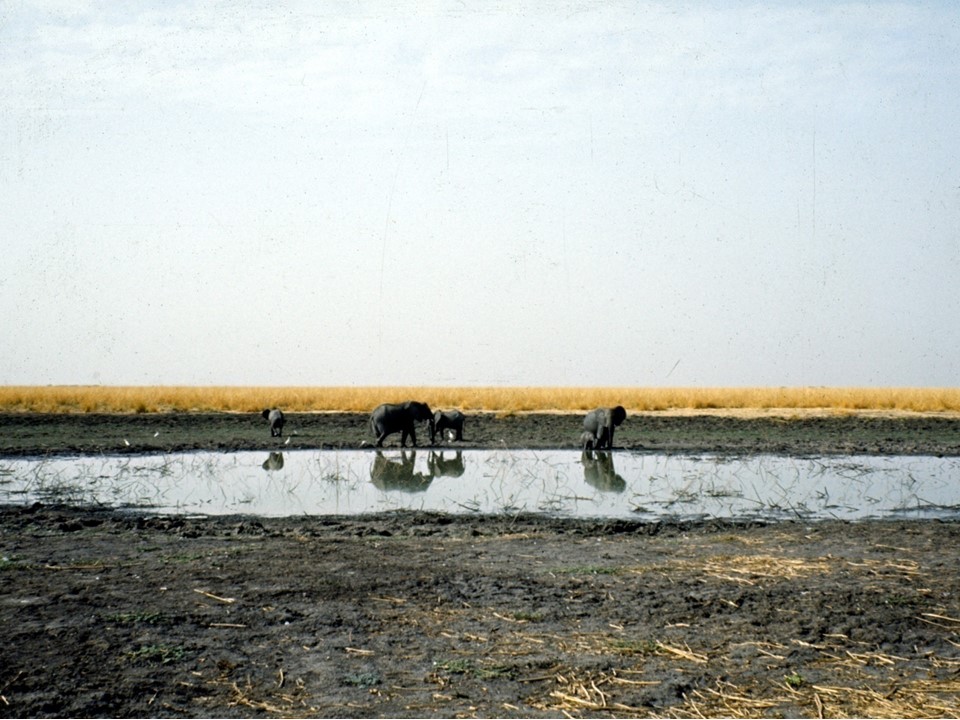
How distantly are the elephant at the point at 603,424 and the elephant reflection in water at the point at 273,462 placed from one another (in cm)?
739

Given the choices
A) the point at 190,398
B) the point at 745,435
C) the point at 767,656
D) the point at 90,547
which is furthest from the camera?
the point at 190,398

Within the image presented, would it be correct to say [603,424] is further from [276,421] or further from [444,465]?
[276,421]

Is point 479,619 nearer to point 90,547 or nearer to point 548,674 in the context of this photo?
point 548,674

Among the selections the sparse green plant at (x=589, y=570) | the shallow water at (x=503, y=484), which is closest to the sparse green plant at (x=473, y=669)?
the sparse green plant at (x=589, y=570)

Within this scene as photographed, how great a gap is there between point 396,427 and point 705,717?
18.5 metres

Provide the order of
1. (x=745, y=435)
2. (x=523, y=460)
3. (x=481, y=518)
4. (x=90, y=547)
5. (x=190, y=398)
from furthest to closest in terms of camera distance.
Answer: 1. (x=190, y=398)
2. (x=745, y=435)
3. (x=523, y=460)
4. (x=481, y=518)
5. (x=90, y=547)

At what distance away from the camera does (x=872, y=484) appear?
16047 mm

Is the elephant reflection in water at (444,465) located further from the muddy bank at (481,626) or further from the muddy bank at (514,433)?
the muddy bank at (481,626)

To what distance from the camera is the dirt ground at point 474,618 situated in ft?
17.4

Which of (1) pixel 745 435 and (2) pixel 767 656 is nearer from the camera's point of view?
(2) pixel 767 656

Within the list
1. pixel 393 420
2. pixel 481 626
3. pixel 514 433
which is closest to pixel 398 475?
pixel 393 420

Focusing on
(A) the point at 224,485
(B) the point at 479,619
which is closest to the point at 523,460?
(A) the point at 224,485

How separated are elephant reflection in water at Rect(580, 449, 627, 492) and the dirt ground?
415 centimetres

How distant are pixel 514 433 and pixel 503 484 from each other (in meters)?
11.4
